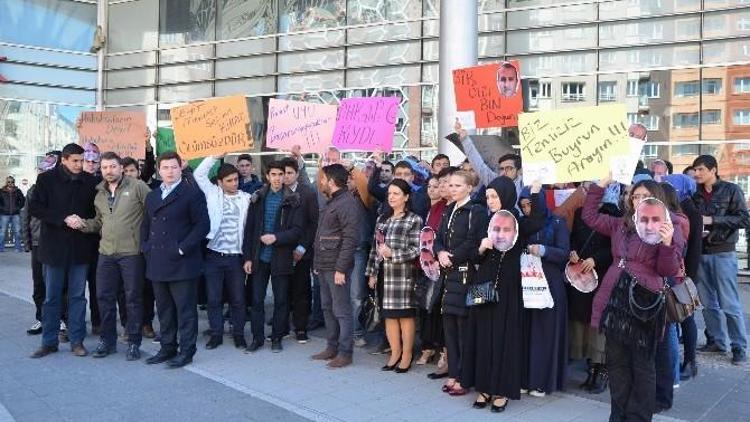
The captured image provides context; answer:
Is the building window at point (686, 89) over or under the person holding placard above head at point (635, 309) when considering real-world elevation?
over

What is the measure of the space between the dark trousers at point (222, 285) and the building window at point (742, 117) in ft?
34.1

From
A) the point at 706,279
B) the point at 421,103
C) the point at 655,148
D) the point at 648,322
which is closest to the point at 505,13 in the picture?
the point at 421,103

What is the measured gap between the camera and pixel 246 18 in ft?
64.2

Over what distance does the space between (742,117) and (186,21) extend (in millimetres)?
15260

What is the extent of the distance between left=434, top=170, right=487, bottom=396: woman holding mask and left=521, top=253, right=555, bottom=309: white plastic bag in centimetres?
42

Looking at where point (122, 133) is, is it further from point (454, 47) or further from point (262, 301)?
point (454, 47)

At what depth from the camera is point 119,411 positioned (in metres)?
5.36

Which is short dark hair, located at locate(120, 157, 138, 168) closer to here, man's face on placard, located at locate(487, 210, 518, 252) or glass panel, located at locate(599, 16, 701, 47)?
man's face on placard, located at locate(487, 210, 518, 252)

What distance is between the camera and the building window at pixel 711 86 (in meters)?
13.6

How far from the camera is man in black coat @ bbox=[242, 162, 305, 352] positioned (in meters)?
7.32

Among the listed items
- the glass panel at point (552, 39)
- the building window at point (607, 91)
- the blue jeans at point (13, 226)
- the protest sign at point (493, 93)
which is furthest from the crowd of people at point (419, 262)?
the blue jeans at point (13, 226)

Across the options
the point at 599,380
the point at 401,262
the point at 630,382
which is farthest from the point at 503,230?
the point at 599,380

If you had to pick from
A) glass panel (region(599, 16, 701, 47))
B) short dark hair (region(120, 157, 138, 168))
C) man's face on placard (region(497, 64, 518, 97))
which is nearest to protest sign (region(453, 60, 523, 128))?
man's face on placard (region(497, 64, 518, 97))

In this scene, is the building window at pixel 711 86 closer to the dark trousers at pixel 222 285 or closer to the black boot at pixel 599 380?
the black boot at pixel 599 380
